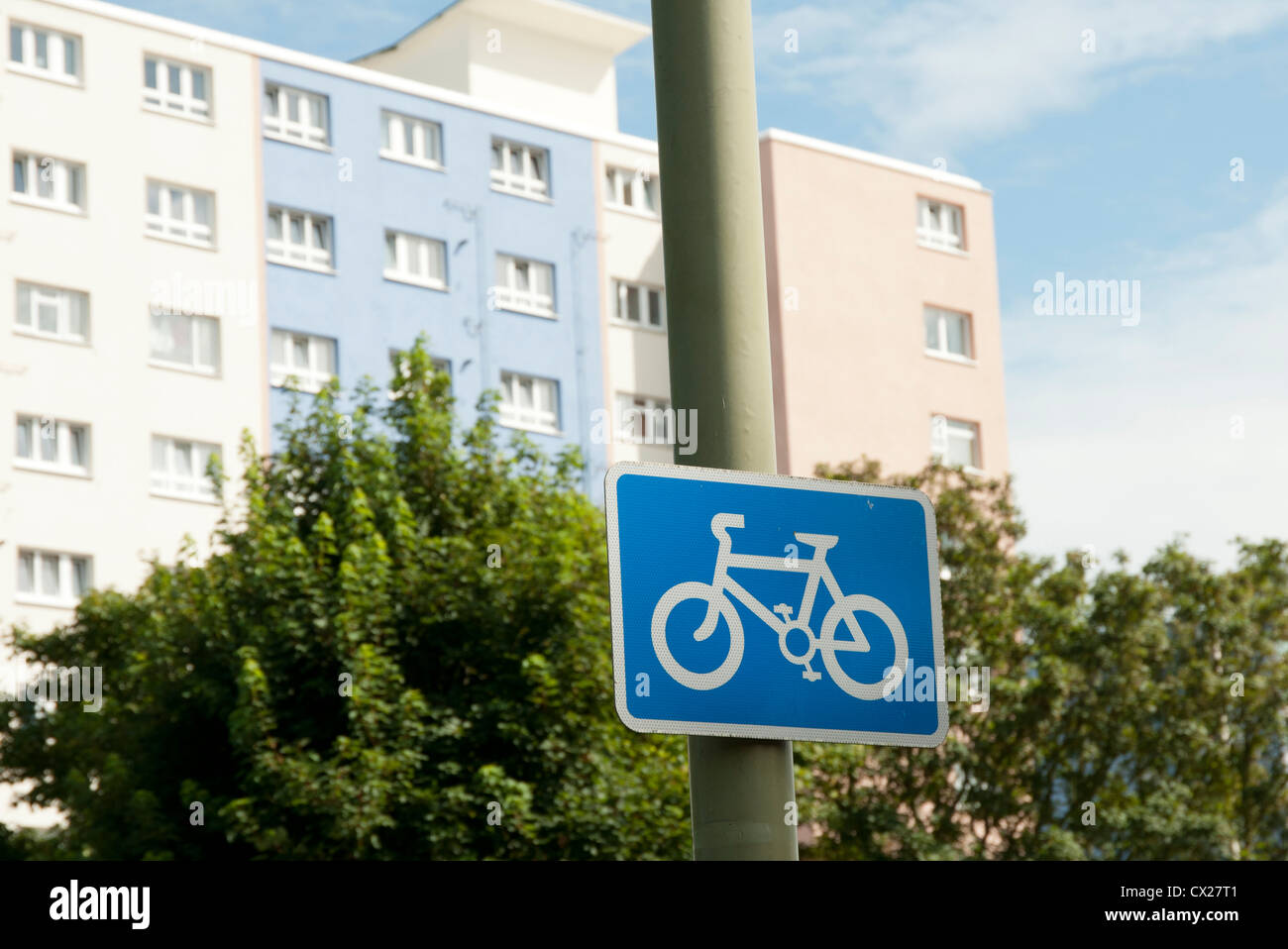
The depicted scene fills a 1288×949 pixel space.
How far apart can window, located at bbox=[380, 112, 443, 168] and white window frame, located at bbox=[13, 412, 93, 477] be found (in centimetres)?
1127

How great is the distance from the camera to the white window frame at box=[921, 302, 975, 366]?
5503 centimetres

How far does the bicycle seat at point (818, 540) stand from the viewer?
3920mm

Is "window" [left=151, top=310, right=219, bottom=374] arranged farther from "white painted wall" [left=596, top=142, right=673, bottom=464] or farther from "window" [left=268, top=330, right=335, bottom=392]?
"white painted wall" [left=596, top=142, right=673, bottom=464]

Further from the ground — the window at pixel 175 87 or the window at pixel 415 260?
the window at pixel 175 87

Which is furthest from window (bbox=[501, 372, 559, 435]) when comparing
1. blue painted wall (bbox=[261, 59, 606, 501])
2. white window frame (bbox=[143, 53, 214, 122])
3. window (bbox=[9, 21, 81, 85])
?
window (bbox=[9, 21, 81, 85])

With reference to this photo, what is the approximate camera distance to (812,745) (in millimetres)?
26203

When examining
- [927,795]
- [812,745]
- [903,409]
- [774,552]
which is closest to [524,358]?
[903,409]

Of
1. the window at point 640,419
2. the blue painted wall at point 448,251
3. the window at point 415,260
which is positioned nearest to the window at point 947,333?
the window at point 640,419

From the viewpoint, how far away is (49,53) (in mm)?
45062

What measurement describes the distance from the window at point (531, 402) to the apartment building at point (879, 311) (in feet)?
19.4

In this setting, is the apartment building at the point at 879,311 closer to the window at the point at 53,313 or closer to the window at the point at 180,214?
the window at the point at 180,214

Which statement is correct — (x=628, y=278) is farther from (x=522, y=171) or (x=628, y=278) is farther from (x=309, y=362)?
(x=309, y=362)
